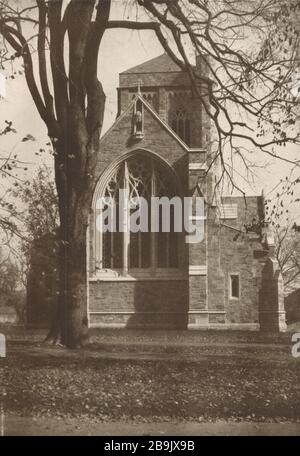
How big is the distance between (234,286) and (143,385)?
17.7 metres

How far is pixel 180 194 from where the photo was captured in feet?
83.6

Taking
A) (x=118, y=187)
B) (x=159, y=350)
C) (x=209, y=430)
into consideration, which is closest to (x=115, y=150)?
(x=118, y=187)

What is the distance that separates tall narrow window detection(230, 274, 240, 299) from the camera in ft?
84.7

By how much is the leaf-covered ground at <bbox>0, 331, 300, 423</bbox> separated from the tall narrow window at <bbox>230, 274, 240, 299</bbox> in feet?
48.5

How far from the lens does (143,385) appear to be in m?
8.76

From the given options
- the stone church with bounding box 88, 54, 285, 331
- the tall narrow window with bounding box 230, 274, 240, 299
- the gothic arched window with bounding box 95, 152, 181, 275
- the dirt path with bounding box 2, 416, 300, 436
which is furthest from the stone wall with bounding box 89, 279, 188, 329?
the dirt path with bounding box 2, 416, 300, 436

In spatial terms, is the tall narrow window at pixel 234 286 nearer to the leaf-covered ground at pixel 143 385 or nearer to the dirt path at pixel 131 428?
the leaf-covered ground at pixel 143 385

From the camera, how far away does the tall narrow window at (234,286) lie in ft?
84.7

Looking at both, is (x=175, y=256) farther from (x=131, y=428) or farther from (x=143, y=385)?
(x=131, y=428)

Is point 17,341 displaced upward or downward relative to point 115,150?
downward

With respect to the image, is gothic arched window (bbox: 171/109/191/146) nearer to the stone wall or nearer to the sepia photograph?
the stone wall

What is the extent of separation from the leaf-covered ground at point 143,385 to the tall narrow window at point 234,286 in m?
14.8

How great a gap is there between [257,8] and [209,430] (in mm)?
6422
